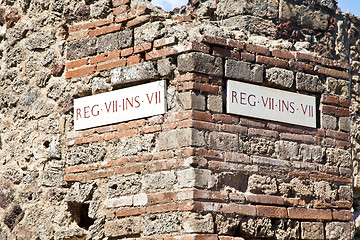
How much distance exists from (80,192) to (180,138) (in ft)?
3.66

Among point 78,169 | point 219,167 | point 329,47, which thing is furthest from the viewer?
point 329,47

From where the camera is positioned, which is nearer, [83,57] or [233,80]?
[233,80]

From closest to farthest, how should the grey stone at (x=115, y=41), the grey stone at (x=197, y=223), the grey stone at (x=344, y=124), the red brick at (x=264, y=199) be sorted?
the grey stone at (x=197, y=223)
the red brick at (x=264, y=199)
the grey stone at (x=115, y=41)
the grey stone at (x=344, y=124)

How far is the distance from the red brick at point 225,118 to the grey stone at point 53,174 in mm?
1551

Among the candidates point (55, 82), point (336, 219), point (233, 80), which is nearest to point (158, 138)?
point (233, 80)

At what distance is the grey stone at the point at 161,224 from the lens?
5668 mm

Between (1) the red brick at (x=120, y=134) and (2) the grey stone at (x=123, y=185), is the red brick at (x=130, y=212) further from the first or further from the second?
(1) the red brick at (x=120, y=134)

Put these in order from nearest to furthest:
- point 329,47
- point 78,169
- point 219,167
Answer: point 219,167 < point 78,169 < point 329,47

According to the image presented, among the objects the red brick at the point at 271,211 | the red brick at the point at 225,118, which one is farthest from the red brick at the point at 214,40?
the red brick at the point at 271,211

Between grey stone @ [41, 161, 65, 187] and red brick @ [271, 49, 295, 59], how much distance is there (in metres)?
2.16

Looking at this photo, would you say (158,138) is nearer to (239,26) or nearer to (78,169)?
(78,169)

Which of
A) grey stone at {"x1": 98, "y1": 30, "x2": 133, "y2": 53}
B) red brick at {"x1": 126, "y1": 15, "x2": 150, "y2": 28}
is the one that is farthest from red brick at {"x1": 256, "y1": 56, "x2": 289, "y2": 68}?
grey stone at {"x1": 98, "y1": 30, "x2": 133, "y2": 53}

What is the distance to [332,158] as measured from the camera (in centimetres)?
654

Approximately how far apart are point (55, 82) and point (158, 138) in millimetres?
1374
